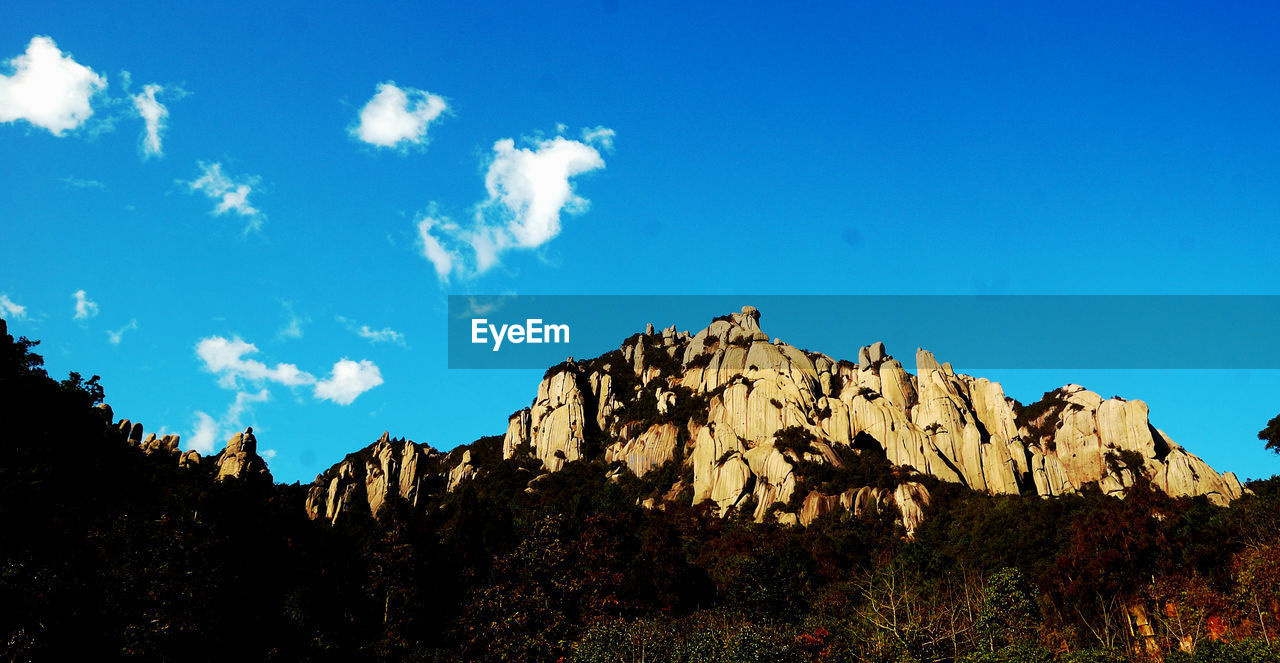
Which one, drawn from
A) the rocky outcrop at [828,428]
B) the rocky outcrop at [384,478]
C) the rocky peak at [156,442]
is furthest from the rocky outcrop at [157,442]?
the rocky outcrop at [828,428]

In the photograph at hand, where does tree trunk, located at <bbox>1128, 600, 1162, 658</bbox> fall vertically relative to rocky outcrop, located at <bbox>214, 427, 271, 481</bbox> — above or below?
below

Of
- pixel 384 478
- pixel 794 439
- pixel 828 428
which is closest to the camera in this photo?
pixel 794 439

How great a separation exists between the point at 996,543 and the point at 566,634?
34696mm

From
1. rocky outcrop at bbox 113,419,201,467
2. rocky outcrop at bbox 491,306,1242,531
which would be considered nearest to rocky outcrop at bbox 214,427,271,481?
rocky outcrop at bbox 113,419,201,467

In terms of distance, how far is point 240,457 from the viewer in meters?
69.7

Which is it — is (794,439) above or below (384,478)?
below

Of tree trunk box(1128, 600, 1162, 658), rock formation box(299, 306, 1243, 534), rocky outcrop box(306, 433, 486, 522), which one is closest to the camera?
tree trunk box(1128, 600, 1162, 658)

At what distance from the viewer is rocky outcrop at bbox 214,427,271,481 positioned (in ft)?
214

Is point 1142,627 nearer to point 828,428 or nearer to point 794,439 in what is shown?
point 794,439

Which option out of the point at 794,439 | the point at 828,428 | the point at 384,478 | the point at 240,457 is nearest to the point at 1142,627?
the point at 794,439

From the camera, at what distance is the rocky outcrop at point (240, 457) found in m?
65.4

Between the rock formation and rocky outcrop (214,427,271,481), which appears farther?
the rock formation

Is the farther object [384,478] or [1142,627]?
[384,478]

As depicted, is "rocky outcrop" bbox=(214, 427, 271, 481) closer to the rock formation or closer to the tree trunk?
the rock formation
